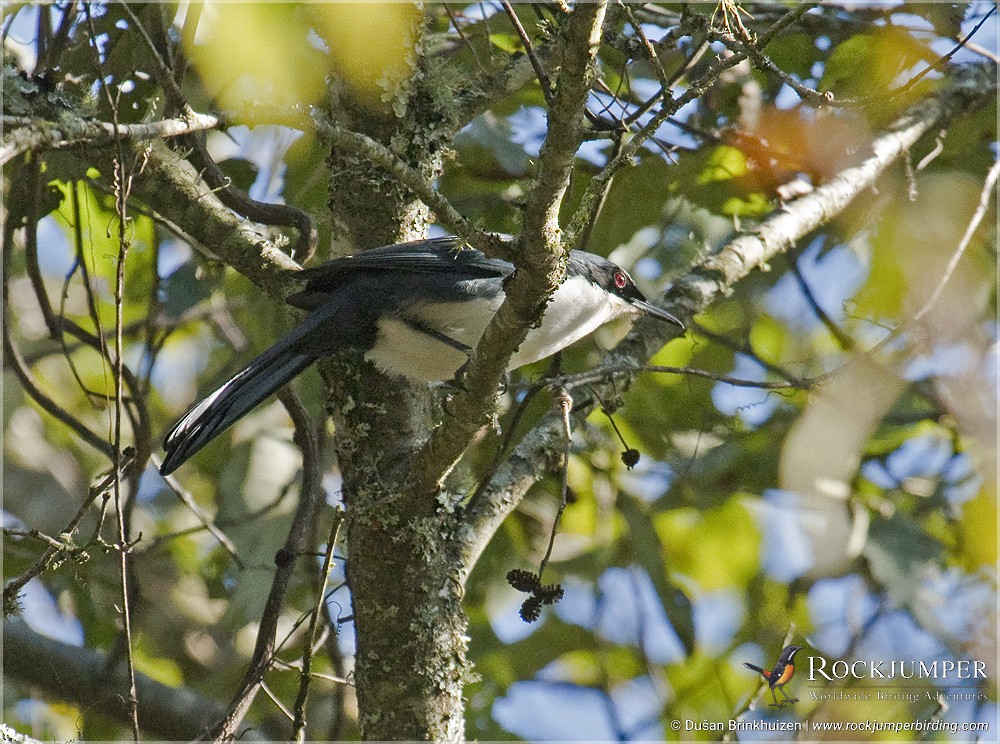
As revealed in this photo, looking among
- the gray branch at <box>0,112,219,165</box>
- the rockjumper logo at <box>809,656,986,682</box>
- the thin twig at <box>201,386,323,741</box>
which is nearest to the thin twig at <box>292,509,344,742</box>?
the thin twig at <box>201,386,323,741</box>

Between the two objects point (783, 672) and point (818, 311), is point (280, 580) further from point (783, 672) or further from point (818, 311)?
point (818, 311)

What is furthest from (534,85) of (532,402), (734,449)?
(734,449)

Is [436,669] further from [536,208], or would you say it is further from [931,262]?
[931,262]

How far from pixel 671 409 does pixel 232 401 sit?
2.54 m

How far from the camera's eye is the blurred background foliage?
152 inches

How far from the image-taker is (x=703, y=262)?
4137 mm

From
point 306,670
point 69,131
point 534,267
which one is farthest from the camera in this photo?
point 306,670

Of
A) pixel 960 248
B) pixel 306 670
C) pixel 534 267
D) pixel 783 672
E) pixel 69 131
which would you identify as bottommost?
pixel 306 670

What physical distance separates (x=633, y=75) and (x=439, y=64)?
4.60 feet

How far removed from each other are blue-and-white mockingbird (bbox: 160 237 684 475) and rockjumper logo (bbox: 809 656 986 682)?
188 cm

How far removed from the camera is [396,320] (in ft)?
11.0

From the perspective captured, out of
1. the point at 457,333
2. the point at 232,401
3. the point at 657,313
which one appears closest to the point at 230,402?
the point at 232,401

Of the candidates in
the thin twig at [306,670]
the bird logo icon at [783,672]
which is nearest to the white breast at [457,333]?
the thin twig at [306,670]

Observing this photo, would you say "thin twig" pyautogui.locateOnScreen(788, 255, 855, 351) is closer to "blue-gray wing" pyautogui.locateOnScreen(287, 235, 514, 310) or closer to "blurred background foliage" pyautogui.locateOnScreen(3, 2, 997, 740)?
"blurred background foliage" pyautogui.locateOnScreen(3, 2, 997, 740)
